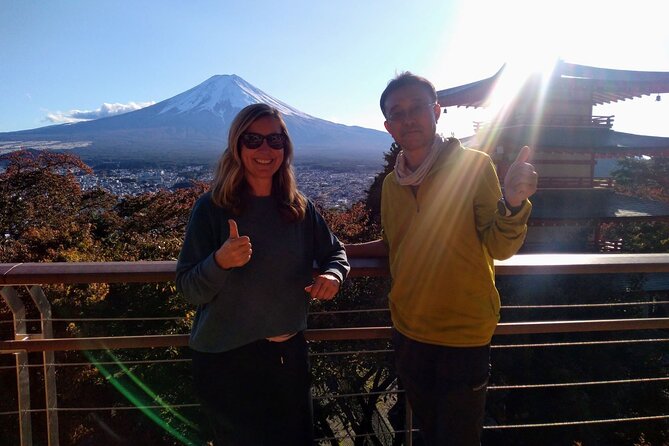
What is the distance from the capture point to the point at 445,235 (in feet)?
4.68

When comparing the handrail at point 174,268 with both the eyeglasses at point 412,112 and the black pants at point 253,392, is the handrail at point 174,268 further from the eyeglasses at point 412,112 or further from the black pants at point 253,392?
the eyeglasses at point 412,112

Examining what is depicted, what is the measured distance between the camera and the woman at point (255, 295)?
1.44 meters

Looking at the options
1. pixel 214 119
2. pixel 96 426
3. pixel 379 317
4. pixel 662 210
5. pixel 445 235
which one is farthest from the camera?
pixel 214 119

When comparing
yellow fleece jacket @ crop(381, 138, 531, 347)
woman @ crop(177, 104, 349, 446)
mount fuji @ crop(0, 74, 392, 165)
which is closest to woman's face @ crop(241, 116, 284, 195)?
woman @ crop(177, 104, 349, 446)

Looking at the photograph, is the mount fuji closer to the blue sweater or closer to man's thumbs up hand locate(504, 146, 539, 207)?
the blue sweater

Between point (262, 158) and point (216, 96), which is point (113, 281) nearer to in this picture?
point (262, 158)

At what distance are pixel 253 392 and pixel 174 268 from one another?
0.51 m

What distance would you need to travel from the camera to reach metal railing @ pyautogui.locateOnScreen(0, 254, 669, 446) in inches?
63.9

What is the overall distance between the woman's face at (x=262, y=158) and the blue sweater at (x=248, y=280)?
6 centimetres

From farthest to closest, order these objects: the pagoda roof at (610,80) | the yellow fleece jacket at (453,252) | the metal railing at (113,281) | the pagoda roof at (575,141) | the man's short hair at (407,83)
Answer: the pagoda roof at (610,80), the pagoda roof at (575,141), the metal railing at (113,281), the man's short hair at (407,83), the yellow fleece jacket at (453,252)

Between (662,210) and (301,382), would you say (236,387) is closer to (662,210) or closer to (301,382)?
(301,382)

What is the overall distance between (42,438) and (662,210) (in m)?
16.3

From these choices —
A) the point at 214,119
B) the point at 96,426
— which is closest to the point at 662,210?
the point at 96,426

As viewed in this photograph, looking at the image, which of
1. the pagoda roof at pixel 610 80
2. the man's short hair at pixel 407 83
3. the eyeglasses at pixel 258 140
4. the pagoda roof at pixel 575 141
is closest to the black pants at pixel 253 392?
the eyeglasses at pixel 258 140
